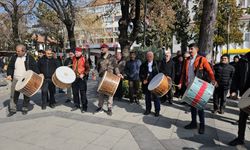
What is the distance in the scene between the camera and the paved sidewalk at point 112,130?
540 cm

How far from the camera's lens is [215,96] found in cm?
778

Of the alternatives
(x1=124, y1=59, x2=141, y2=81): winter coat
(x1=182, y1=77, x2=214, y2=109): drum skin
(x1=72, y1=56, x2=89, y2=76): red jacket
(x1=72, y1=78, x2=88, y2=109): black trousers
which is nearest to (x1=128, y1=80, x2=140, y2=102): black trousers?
(x1=124, y1=59, x2=141, y2=81): winter coat

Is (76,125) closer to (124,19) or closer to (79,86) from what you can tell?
(79,86)

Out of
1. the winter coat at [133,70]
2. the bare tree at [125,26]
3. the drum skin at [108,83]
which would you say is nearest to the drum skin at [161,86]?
the drum skin at [108,83]

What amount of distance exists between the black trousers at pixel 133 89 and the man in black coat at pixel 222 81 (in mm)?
2590

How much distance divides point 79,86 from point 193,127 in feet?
10.7

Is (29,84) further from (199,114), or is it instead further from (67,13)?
(67,13)

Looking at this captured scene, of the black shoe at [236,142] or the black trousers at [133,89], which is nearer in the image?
the black shoe at [236,142]

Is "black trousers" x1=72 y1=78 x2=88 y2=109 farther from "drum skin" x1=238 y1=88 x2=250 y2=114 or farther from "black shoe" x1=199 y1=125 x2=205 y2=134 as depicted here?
"drum skin" x1=238 y1=88 x2=250 y2=114

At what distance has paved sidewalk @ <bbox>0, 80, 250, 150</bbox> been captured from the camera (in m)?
5.40

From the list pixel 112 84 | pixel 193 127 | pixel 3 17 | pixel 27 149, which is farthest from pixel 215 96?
pixel 3 17

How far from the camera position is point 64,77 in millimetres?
7504

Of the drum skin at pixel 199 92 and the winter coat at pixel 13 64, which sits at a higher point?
the winter coat at pixel 13 64

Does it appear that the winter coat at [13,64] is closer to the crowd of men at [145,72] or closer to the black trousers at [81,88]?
the crowd of men at [145,72]
